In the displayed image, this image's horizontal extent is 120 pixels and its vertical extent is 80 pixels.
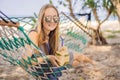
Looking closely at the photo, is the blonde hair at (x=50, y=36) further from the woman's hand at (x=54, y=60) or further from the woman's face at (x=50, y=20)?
the woman's hand at (x=54, y=60)

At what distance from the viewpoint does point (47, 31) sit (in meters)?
2.66

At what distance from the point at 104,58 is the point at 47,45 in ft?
19.0

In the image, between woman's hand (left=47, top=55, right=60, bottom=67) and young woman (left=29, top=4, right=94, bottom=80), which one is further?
young woman (left=29, top=4, right=94, bottom=80)

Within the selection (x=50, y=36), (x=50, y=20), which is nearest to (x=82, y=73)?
(x=50, y=36)

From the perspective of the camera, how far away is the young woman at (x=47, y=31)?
2.59 meters

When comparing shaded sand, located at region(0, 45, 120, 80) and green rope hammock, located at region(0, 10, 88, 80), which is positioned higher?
green rope hammock, located at region(0, 10, 88, 80)

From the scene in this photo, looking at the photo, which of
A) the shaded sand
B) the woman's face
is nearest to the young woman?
the woman's face

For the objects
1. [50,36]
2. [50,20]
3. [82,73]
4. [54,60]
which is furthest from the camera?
[82,73]

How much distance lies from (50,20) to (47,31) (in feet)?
0.34

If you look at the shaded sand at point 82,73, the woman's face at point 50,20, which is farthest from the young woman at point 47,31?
the shaded sand at point 82,73

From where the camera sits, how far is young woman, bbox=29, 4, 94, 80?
259cm

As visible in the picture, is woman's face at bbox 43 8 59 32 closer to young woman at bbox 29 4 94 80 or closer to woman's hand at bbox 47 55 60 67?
young woman at bbox 29 4 94 80

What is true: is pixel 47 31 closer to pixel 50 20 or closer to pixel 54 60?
pixel 50 20

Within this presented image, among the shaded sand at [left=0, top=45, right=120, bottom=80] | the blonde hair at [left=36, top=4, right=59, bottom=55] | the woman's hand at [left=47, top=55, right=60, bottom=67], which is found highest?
the blonde hair at [left=36, top=4, right=59, bottom=55]
